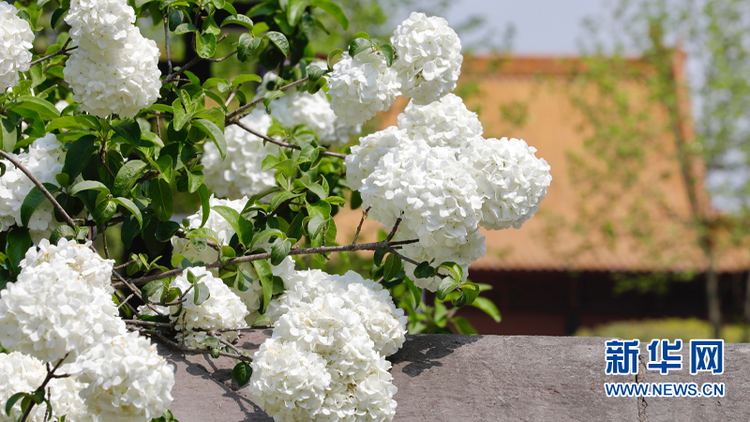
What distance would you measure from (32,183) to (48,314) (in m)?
0.56

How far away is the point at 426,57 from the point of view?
167cm

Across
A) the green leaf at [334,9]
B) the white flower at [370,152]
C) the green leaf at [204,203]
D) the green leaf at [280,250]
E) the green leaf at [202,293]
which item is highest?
the green leaf at [334,9]

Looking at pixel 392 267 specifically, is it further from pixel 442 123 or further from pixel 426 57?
pixel 426 57

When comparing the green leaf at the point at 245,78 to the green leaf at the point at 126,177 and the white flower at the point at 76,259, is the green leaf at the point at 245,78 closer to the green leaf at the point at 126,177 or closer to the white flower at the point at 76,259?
the green leaf at the point at 126,177

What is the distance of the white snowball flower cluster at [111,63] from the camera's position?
136 cm

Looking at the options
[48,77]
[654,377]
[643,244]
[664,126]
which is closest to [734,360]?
[654,377]

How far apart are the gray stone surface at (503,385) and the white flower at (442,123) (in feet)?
2.05

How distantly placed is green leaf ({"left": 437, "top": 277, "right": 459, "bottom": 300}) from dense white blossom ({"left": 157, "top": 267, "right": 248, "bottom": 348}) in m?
0.55

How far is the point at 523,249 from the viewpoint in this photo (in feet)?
29.6

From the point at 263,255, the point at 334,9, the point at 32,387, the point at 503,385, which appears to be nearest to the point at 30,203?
the point at 32,387

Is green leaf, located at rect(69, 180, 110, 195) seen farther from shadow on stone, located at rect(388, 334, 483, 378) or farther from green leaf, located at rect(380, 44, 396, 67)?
shadow on stone, located at rect(388, 334, 483, 378)

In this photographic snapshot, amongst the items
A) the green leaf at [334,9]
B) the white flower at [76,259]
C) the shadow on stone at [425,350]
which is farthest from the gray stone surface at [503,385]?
the green leaf at [334,9]

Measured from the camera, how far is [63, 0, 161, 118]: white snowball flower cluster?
1360mm

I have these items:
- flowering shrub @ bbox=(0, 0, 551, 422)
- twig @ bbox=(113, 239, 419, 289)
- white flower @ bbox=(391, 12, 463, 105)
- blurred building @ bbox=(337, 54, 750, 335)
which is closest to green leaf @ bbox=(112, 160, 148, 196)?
flowering shrub @ bbox=(0, 0, 551, 422)
